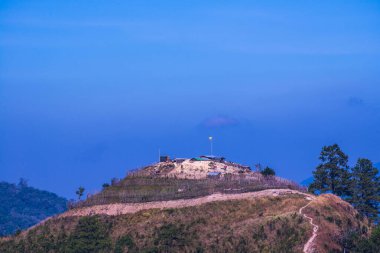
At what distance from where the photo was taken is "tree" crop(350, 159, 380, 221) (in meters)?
116

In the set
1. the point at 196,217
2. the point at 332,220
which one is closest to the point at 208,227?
the point at 196,217

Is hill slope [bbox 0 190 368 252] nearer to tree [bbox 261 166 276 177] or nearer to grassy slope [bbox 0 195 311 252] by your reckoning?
grassy slope [bbox 0 195 311 252]

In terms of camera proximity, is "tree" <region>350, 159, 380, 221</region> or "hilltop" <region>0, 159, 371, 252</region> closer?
"hilltop" <region>0, 159, 371, 252</region>

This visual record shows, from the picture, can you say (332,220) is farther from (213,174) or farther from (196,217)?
(213,174)

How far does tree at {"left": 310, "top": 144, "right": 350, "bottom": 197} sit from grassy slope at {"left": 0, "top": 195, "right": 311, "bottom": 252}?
17127 millimetres

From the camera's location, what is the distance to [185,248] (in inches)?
3782

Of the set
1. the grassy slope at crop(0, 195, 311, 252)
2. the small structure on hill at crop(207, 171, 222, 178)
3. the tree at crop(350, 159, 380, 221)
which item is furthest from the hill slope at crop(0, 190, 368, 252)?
the tree at crop(350, 159, 380, 221)

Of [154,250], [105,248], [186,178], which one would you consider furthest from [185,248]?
[186,178]

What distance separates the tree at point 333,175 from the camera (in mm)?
116750

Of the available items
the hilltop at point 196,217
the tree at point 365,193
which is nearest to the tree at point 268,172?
the hilltop at point 196,217

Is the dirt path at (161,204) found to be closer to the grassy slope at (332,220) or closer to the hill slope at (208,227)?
the hill slope at (208,227)

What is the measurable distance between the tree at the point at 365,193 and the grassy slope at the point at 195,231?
18.5 m

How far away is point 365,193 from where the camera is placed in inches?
4584

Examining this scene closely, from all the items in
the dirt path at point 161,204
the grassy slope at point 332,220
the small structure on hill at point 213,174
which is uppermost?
the small structure on hill at point 213,174
